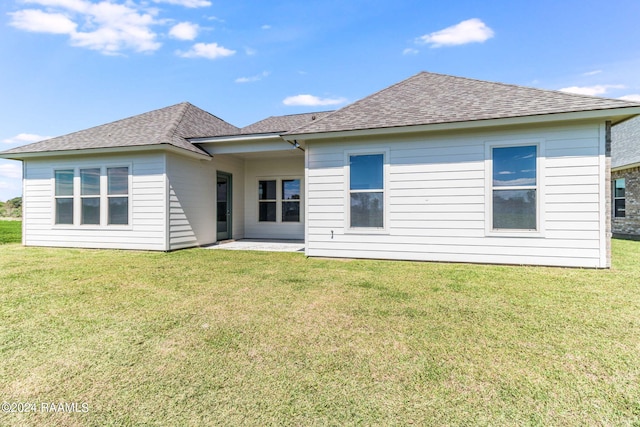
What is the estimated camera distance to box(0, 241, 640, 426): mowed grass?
174 cm

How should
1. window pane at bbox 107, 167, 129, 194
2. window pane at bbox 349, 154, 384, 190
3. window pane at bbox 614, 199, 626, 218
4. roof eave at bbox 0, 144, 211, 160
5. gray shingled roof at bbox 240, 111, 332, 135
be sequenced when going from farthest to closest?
window pane at bbox 614, 199, 626, 218, gray shingled roof at bbox 240, 111, 332, 135, window pane at bbox 107, 167, 129, 194, roof eave at bbox 0, 144, 211, 160, window pane at bbox 349, 154, 384, 190

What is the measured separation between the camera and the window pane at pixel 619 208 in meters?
11.8

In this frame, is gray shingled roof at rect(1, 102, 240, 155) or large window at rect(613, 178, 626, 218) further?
large window at rect(613, 178, 626, 218)

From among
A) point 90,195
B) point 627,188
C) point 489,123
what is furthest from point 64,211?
point 627,188

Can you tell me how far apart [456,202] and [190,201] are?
716 centimetres

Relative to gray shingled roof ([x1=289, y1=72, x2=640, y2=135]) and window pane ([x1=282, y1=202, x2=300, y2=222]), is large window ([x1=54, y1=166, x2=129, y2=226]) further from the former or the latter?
gray shingled roof ([x1=289, y1=72, x2=640, y2=135])

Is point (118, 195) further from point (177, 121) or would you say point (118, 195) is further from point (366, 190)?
point (366, 190)

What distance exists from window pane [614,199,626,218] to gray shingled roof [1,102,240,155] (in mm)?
16158

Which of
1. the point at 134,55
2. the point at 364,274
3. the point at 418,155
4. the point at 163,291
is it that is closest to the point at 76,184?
the point at 134,55

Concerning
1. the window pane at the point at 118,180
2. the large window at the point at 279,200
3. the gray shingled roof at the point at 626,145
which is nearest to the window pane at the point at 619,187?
the gray shingled roof at the point at 626,145

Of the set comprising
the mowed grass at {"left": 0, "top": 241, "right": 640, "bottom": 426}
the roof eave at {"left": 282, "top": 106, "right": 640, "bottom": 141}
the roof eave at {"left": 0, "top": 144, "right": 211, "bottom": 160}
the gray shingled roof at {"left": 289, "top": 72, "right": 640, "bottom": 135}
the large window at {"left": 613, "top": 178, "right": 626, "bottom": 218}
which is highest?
the gray shingled roof at {"left": 289, "top": 72, "right": 640, "bottom": 135}

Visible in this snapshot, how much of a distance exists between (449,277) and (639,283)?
273cm

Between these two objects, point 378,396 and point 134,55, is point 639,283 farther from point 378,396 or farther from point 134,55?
point 134,55

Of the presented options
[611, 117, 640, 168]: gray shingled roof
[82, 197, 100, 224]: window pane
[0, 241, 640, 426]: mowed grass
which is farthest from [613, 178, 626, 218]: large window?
[82, 197, 100, 224]: window pane
